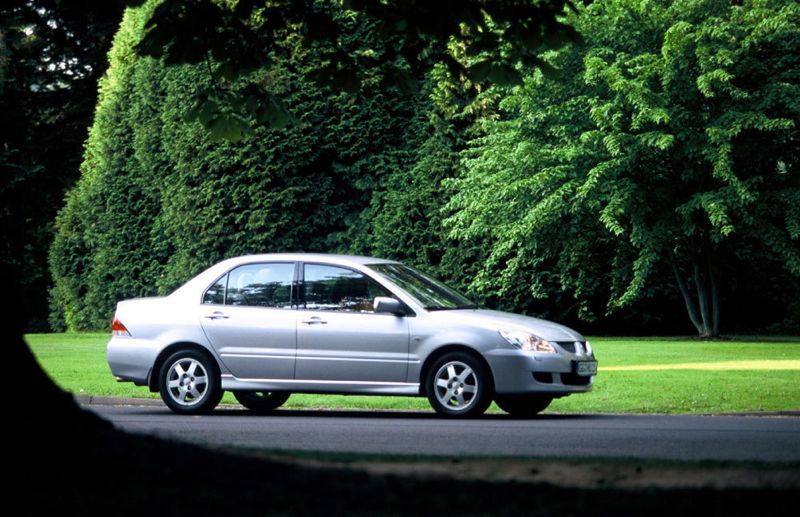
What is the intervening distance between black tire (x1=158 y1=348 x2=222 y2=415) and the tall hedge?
16.7m

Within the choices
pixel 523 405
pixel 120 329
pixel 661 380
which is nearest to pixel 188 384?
pixel 120 329

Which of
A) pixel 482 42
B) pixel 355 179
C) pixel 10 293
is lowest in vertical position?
pixel 10 293

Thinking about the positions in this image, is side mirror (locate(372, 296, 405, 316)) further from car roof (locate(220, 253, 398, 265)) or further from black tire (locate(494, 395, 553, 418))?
black tire (locate(494, 395, 553, 418))

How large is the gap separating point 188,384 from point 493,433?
3.79 metres

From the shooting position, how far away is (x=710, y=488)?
21.0 ft

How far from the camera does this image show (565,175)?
28984 millimetres

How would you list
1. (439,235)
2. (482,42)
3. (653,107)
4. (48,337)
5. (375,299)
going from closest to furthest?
(482,42), (375,299), (653,107), (439,235), (48,337)

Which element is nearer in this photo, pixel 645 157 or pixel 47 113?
pixel 645 157

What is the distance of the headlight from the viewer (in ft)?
43.3

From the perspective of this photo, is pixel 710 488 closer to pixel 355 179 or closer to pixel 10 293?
pixel 10 293

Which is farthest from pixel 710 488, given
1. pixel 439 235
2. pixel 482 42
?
pixel 439 235

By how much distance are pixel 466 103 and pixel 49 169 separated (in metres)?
24.9

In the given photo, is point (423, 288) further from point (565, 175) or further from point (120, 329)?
point (565, 175)

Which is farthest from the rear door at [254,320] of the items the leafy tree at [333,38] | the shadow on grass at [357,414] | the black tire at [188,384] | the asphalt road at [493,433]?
the leafy tree at [333,38]
